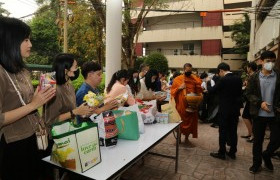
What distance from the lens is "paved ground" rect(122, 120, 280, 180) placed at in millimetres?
3227

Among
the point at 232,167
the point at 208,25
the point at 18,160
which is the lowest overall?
the point at 232,167

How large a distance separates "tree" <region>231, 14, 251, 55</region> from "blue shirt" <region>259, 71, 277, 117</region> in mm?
20247

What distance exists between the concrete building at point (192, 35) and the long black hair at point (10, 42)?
64.8 feet

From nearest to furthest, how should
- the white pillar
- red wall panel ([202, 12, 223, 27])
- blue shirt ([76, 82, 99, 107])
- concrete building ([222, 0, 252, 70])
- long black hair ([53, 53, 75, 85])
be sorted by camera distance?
1. long black hair ([53, 53, 75, 85])
2. blue shirt ([76, 82, 99, 107])
3. the white pillar
4. red wall panel ([202, 12, 223, 27])
5. concrete building ([222, 0, 252, 70])

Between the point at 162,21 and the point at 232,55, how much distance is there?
8708 mm

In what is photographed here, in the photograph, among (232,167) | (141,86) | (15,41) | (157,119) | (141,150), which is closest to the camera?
(15,41)

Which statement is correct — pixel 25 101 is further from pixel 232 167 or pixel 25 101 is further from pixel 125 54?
pixel 125 54

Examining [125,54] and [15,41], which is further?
[125,54]

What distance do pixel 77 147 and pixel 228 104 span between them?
117 inches

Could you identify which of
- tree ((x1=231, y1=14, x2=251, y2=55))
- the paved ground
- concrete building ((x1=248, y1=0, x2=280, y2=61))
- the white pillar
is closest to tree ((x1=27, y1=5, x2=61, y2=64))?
tree ((x1=231, y1=14, x2=251, y2=55))

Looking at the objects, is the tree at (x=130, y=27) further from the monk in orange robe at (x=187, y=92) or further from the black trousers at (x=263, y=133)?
the black trousers at (x=263, y=133)

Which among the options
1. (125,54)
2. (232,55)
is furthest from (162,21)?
(125,54)

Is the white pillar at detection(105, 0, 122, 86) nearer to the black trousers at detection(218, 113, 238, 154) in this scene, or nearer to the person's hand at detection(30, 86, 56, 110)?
the black trousers at detection(218, 113, 238, 154)

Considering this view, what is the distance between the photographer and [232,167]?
11.7 feet
